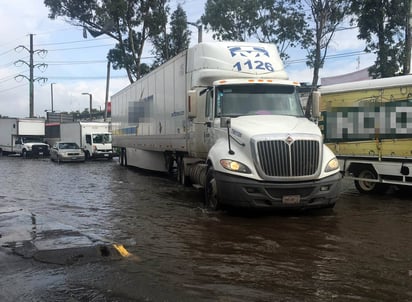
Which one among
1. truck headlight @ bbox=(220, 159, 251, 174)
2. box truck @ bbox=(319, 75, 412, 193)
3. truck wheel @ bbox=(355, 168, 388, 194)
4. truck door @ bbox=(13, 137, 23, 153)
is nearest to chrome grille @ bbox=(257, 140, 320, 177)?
truck headlight @ bbox=(220, 159, 251, 174)

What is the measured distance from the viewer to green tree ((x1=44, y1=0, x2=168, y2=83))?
28672mm

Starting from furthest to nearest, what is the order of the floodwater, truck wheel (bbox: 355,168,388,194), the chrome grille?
truck wheel (bbox: 355,168,388,194)
the chrome grille
the floodwater

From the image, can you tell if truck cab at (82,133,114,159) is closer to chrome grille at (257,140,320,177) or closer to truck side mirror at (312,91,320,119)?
truck side mirror at (312,91,320,119)

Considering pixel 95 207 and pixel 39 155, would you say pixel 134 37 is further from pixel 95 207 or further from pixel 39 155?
pixel 95 207

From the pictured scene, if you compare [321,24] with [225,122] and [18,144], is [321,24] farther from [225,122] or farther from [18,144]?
[18,144]

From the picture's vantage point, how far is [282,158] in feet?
29.3

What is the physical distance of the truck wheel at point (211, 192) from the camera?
9.90 m

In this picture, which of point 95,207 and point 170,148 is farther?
point 170,148

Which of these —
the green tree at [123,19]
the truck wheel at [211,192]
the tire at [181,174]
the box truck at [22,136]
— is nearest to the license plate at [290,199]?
the truck wheel at [211,192]

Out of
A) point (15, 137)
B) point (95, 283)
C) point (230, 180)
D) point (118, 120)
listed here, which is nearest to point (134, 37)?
point (118, 120)

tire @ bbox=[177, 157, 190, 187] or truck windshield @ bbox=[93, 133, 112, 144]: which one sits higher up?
truck windshield @ bbox=[93, 133, 112, 144]

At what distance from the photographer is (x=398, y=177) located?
40.2ft

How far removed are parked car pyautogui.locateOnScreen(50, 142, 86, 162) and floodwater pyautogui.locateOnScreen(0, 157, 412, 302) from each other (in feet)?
66.0

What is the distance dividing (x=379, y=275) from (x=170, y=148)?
35.5 ft
